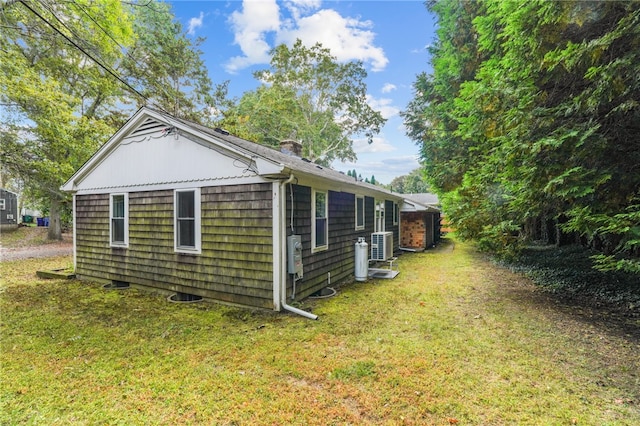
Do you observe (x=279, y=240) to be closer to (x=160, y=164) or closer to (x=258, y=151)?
(x=258, y=151)

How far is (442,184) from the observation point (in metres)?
13.3

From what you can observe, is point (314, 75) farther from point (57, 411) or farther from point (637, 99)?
point (57, 411)

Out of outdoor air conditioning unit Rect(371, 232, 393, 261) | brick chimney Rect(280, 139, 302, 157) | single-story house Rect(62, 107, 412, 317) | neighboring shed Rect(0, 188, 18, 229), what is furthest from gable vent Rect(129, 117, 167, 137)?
neighboring shed Rect(0, 188, 18, 229)

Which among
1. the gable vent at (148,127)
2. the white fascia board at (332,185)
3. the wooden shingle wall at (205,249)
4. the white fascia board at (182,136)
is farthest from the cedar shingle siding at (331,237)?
the gable vent at (148,127)

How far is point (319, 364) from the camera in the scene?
11.4 ft

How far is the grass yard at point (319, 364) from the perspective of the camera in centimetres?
265

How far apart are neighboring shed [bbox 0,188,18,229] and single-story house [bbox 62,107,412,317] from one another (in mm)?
19319

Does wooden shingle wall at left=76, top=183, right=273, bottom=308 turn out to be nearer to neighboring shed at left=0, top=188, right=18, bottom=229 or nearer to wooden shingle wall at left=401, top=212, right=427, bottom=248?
wooden shingle wall at left=401, top=212, right=427, bottom=248

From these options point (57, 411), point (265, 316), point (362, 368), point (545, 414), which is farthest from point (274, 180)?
point (545, 414)

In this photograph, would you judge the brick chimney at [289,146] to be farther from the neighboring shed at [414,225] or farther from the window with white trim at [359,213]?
the neighboring shed at [414,225]

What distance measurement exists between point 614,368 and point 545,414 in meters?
1.55

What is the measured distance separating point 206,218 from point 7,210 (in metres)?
25.5

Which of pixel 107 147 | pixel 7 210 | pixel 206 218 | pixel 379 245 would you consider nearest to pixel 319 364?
pixel 206 218

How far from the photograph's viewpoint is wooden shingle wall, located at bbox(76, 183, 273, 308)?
532cm
